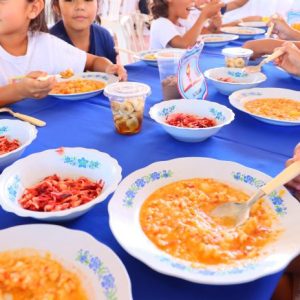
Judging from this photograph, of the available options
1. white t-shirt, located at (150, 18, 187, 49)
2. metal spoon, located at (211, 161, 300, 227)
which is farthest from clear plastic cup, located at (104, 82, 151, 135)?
white t-shirt, located at (150, 18, 187, 49)

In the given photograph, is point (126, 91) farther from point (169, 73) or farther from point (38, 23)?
point (38, 23)

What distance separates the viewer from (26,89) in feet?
3.96

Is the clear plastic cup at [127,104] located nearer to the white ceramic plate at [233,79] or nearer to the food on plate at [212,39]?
the white ceramic plate at [233,79]

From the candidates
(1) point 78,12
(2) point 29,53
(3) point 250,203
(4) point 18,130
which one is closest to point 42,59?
(2) point 29,53

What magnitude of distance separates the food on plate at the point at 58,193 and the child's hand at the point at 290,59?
1.10m

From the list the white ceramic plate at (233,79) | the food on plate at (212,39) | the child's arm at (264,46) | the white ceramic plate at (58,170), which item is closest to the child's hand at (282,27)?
the food on plate at (212,39)

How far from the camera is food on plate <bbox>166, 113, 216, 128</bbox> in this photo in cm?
101

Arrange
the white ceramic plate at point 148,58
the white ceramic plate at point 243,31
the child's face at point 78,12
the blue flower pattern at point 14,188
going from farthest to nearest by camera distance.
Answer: the white ceramic plate at point 243,31
the child's face at point 78,12
the white ceramic plate at point 148,58
the blue flower pattern at point 14,188

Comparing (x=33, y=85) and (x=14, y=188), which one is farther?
(x=33, y=85)

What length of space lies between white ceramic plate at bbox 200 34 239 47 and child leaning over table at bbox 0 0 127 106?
785 mm

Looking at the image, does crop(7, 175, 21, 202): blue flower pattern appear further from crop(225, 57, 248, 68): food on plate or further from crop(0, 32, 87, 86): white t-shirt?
crop(225, 57, 248, 68): food on plate

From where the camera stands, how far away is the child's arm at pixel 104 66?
149cm

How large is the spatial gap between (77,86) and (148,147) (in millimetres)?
578

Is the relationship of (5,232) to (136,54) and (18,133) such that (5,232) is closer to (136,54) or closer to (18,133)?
(18,133)
